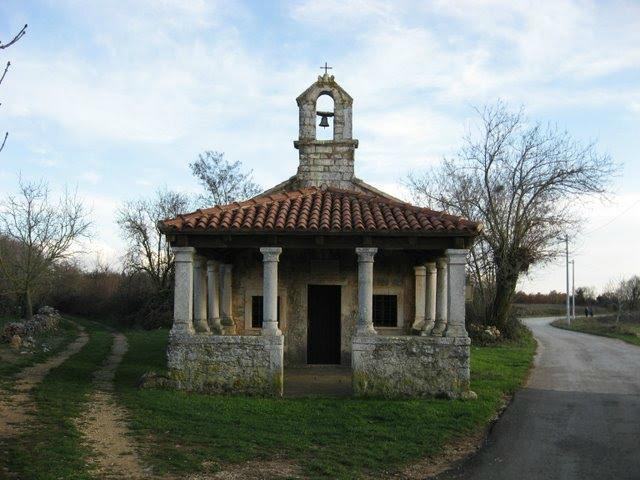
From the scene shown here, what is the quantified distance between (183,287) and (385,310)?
550 centimetres

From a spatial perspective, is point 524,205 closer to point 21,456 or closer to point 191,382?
point 191,382

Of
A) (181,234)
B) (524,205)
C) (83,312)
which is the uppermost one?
(524,205)

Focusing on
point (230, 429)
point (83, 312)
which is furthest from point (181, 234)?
point (83, 312)

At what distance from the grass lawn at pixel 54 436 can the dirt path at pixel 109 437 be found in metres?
0.17

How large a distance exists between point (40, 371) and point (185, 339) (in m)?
4.85

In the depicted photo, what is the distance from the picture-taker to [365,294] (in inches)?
452

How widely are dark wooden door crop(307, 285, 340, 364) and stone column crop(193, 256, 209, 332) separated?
8.68 feet

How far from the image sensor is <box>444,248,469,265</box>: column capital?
11305 millimetres

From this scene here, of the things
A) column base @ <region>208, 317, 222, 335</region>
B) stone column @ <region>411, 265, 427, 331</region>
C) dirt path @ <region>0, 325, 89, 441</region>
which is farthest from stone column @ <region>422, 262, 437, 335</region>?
dirt path @ <region>0, 325, 89, 441</region>

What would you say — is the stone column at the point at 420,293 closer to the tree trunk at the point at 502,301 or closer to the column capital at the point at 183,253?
the column capital at the point at 183,253

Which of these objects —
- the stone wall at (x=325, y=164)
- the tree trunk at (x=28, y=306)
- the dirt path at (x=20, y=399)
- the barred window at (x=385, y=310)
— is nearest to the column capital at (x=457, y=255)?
the barred window at (x=385, y=310)

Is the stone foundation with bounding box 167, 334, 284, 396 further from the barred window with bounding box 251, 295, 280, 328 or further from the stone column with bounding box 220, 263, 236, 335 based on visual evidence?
the barred window with bounding box 251, 295, 280, 328

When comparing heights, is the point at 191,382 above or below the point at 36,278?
below

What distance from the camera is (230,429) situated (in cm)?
872
